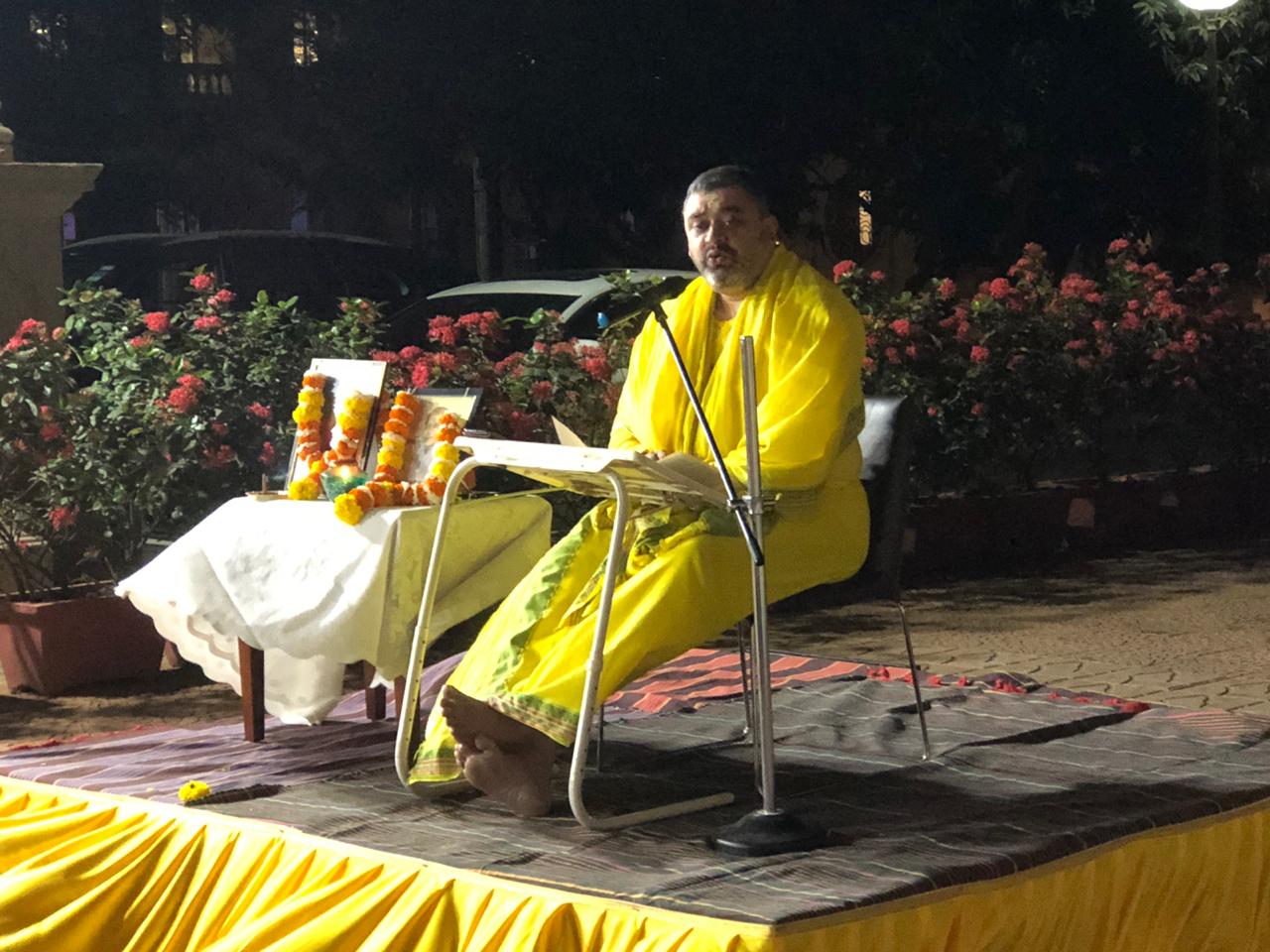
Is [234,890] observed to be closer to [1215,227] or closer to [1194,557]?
[1194,557]

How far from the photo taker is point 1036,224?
16.2 meters

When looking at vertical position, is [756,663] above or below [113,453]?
below

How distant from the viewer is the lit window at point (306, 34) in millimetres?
17938

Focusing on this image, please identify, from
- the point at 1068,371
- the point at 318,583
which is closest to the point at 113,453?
the point at 318,583

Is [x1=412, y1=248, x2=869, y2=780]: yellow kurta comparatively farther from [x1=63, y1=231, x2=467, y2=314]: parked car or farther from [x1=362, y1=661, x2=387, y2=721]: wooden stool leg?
[x1=63, y1=231, x2=467, y2=314]: parked car

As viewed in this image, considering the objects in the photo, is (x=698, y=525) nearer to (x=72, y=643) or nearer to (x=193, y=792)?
(x=193, y=792)

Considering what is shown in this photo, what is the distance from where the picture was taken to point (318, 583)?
15.7 ft

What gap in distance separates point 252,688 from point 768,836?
1826 millimetres

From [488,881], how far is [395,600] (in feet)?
4.17

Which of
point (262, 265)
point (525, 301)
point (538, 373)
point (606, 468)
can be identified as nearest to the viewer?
point (606, 468)

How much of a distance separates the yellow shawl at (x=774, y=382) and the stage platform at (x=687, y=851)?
29.0 inches

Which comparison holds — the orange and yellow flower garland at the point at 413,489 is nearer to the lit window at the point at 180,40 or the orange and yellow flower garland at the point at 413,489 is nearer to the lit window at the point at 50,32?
the lit window at the point at 180,40

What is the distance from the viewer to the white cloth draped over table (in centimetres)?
473

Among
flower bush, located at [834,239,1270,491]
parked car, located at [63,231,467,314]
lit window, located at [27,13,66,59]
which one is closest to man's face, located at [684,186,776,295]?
flower bush, located at [834,239,1270,491]
